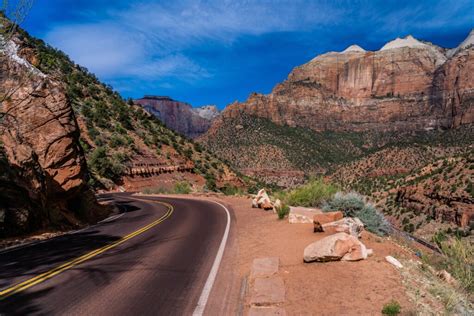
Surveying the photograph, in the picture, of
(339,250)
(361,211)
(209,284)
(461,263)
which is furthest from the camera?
(361,211)

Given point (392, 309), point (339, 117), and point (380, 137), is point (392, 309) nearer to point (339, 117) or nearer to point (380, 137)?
point (380, 137)

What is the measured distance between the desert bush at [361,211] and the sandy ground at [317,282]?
3023 millimetres

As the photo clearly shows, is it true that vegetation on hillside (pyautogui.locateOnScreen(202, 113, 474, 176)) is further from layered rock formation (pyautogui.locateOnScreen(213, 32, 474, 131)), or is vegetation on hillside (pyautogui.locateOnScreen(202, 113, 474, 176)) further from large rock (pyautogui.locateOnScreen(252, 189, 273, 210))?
large rock (pyautogui.locateOnScreen(252, 189, 273, 210))

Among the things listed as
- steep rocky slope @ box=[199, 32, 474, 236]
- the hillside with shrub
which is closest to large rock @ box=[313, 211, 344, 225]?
steep rocky slope @ box=[199, 32, 474, 236]

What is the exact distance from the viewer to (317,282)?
20.7ft

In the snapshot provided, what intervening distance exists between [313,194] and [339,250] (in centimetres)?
971

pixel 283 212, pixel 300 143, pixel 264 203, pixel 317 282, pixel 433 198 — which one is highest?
pixel 300 143

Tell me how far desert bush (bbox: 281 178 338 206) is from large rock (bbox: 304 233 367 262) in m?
8.89

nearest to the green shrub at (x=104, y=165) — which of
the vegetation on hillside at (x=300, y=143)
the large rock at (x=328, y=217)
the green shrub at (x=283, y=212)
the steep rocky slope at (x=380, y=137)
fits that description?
the green shrub at (x=283, y=212)

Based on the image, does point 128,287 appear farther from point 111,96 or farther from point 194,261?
point 111,96

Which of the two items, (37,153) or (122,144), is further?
(122,144)

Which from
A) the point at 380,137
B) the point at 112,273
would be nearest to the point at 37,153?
the point at 112,273

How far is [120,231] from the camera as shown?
1302cm

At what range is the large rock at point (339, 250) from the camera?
278 inches
